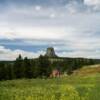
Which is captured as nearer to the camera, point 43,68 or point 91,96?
point 91,96

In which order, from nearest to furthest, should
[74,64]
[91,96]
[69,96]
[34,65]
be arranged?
1. [69,96]
2. [91,96]
3. [34,65]
4. [74,64]

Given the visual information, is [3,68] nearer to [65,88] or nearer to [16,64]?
[16,64]

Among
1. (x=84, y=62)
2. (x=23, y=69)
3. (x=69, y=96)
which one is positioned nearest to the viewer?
(x=69, y=96)

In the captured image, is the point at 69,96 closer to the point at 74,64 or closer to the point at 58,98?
the point at 58,98

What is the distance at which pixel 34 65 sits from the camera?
338 feet

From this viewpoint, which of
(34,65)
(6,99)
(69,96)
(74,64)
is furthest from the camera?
(74,64)

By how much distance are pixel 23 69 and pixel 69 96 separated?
78.4 m

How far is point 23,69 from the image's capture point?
316 ft

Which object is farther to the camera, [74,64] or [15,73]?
[74,64]

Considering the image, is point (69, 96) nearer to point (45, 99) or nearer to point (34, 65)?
point (45, 99)

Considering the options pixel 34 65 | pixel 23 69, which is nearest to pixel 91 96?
pixel 23 69

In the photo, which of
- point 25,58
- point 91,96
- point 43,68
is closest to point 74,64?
point 43,68

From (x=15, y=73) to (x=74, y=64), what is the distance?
150 feet

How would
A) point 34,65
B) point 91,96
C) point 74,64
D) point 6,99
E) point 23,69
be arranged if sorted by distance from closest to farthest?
point 6,99 → point 91,96 → point 23,69 → point 34,65 → point 74,64
